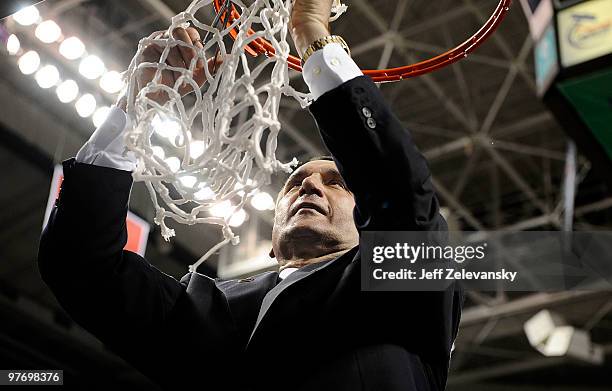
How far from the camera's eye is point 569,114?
1.16 metres

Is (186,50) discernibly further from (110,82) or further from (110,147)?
(110,82)

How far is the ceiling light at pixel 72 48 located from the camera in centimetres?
457

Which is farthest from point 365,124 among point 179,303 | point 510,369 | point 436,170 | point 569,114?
point 510,369

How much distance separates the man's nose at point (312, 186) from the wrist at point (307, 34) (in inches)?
13.3

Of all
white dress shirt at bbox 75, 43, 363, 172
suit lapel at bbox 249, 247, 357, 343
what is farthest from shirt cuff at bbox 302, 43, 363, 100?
suit lapel at bbox 249, 247, 357, 343

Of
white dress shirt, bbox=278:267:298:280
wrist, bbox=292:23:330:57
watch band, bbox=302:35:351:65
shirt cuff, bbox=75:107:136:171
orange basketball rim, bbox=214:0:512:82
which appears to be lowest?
white dress shirt, bbox=278:267:298:280

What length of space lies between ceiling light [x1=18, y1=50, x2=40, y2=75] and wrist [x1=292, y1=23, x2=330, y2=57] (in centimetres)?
343

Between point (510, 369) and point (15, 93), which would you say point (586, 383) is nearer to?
point (510, 369)

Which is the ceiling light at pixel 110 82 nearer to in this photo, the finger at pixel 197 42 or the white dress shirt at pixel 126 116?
the finger at pixel 197 42

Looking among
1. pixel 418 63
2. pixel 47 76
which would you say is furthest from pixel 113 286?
pixel 47 76

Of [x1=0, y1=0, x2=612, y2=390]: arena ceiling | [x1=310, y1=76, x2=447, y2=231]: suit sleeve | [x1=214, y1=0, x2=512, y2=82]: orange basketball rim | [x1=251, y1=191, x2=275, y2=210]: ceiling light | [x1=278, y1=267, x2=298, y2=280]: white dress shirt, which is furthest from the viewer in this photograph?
[x1=251, y1=191, x2=275, y2=210]: ceiling light

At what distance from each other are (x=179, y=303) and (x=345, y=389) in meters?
0.43

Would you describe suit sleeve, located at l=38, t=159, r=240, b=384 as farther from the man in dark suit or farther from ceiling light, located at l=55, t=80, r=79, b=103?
ceiling light, located at l=55, t=80, r=79, b=103

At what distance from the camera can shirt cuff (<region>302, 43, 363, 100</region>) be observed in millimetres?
1365
